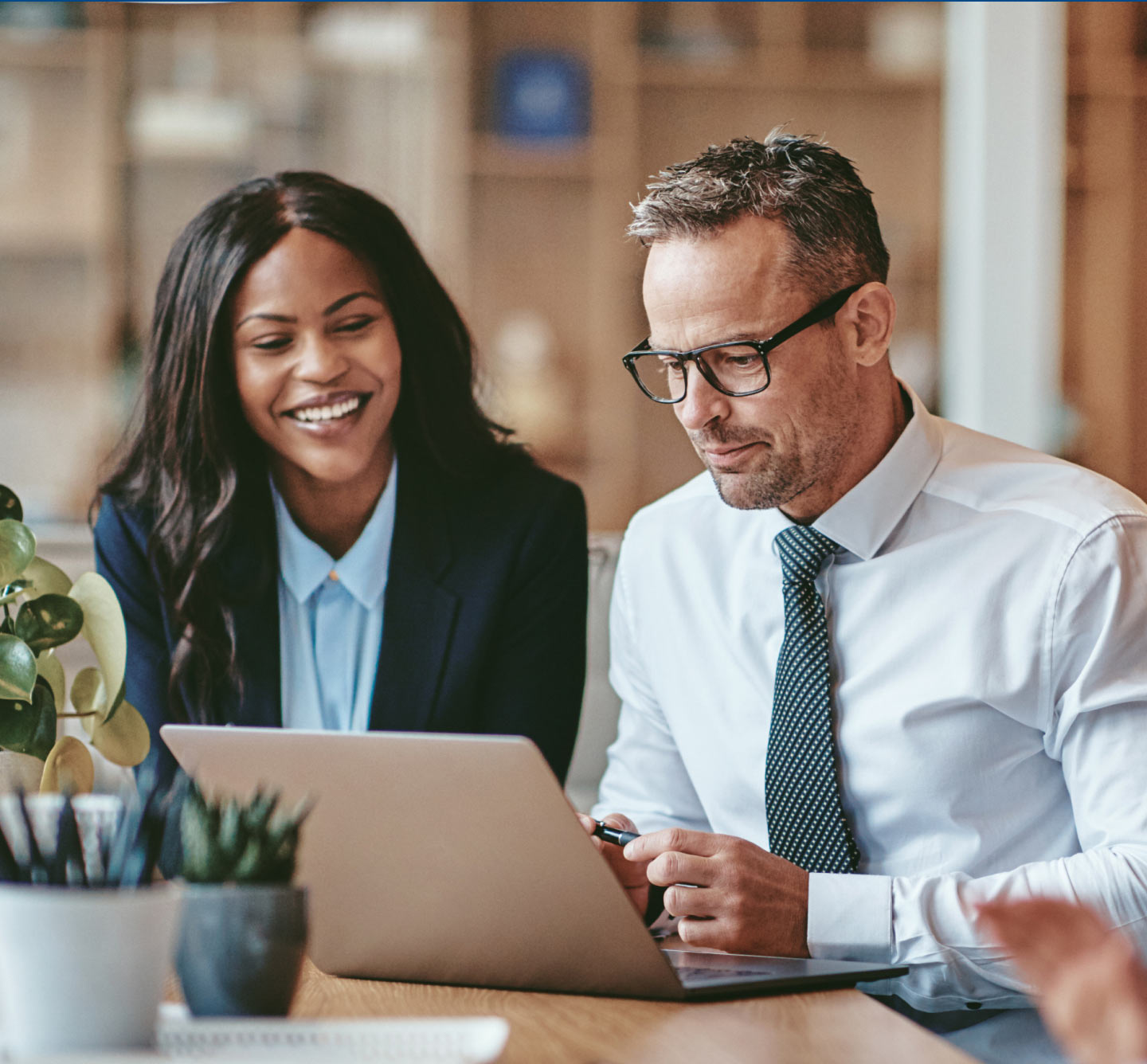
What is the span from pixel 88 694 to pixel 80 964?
0.49 meters

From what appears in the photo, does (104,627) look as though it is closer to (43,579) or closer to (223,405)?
(43,579)

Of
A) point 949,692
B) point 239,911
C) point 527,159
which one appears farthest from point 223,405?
point 527,159

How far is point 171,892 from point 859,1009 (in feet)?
1.43

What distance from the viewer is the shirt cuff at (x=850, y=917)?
A: 3.52 ft

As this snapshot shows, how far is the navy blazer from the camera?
1.61 meters

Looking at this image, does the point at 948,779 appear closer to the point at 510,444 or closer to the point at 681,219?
the point at 681,219

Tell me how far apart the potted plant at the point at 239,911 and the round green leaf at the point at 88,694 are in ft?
1.32

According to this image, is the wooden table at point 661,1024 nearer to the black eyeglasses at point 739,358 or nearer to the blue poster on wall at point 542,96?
the black eyeglasses at point 739,358

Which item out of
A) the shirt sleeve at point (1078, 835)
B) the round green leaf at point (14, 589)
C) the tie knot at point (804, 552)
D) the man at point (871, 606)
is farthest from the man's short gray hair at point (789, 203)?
the round green leaf at point (14, 589)

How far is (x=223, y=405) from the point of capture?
165cm

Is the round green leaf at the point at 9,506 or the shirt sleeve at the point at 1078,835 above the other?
the round green leaf at the point at 9,506

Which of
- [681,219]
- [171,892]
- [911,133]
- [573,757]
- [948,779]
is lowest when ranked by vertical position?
[573,757]

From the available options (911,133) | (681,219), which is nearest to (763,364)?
(681,219)

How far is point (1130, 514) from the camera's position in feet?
4.00
